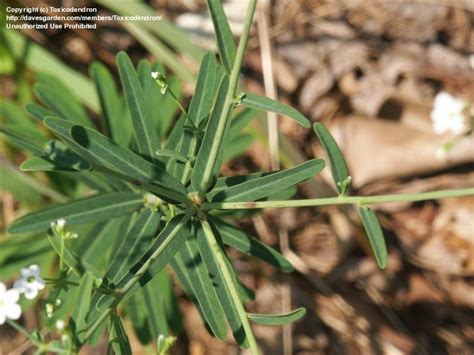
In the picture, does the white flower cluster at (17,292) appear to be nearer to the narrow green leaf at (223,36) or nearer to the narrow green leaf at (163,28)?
the narrow green leaf at (223,36)

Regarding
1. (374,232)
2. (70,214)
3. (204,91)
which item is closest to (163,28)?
(204,91)

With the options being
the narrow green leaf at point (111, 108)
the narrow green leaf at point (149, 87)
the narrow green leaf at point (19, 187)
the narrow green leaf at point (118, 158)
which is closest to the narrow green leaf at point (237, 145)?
the narrow green leaf at point (149, 87)

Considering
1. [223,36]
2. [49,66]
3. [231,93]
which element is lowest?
[49,66]

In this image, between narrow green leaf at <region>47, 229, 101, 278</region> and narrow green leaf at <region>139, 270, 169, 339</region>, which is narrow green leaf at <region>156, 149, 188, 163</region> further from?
narrow green leaf at <region>139, 270, 169, 339</region>

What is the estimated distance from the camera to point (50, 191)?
3.12 m

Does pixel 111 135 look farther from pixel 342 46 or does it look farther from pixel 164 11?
pixel 342 46

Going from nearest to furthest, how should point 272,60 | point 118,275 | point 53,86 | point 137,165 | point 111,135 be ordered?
1. point 137,165
2. point 118,275
3. point 111,135
4. point 53,86
5. point 272,60

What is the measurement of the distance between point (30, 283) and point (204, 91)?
82 centimetres

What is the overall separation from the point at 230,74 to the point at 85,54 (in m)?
2.36

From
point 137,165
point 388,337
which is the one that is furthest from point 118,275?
point 388,337

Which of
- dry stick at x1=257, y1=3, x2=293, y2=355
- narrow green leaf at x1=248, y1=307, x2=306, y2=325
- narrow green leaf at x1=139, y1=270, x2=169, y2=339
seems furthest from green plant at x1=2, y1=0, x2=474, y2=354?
dry stick at x1=257, y1=3, x2=293, y2=355

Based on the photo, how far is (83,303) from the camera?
6.53 ft

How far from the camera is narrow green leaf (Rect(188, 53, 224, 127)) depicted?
214 cm

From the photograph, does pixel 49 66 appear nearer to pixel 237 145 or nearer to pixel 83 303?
pixel 237 145
